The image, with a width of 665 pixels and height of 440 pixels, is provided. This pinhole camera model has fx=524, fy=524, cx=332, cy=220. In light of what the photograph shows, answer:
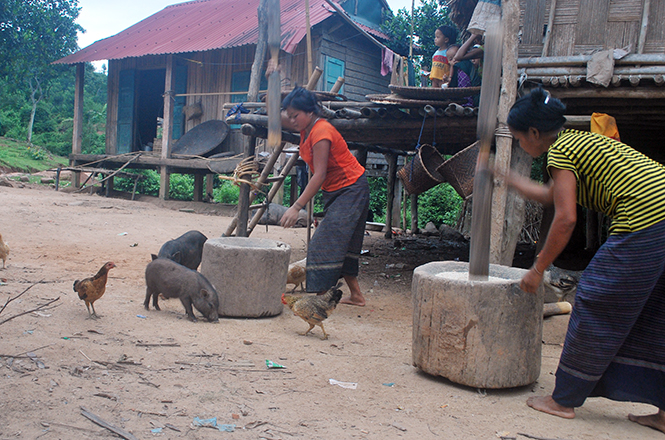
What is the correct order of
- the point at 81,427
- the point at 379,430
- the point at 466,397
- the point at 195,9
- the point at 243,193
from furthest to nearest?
1. the point at 195,9
2. the point at 243,193
3. the point at 466,397
4. the point at 379,430
5. the point at 81,427

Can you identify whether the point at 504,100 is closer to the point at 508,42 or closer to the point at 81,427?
the point at 508,42

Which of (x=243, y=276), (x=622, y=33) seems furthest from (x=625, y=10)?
(x=243, y=276)

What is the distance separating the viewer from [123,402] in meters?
2.64

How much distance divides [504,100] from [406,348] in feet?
9.28

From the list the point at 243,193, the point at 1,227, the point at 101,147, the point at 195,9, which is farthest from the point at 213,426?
the point at 101,147

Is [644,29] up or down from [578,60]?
up

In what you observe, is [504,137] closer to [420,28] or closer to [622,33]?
[622,33]

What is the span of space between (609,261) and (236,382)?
2126mm

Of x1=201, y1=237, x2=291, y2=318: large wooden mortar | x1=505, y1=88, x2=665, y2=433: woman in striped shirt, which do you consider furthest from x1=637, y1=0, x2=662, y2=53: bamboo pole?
x1=201, y1=237, x2=291, y2=318: large wooden mortar

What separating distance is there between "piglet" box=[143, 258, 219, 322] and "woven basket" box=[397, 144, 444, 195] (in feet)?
10.5

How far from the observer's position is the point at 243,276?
14.8ft

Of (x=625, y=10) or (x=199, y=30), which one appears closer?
(x=625, y=10)

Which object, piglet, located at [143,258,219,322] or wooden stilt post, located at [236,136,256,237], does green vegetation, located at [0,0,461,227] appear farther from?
piglet, located at [143,258,219,322]

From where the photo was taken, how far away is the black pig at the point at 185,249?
5.49 meters
